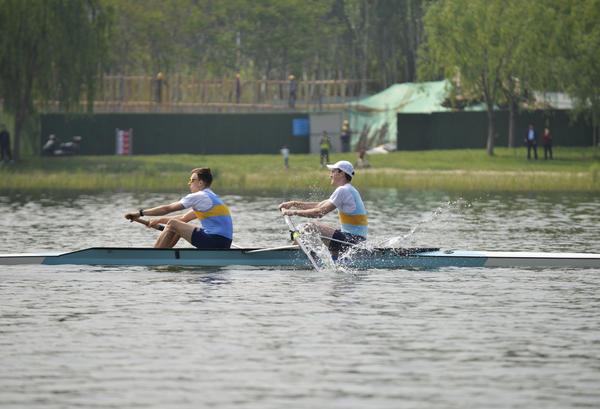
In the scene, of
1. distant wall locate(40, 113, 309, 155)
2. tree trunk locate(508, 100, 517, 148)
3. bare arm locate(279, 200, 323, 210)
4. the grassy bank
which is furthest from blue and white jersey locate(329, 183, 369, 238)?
distant wall locate(40, 113, 309, 155)

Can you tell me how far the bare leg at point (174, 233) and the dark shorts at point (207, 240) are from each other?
0.30ft

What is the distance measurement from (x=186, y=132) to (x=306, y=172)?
15.2m

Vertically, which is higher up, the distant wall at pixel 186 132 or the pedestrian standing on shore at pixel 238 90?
the pedestrian standing on shore at pixel 238 90

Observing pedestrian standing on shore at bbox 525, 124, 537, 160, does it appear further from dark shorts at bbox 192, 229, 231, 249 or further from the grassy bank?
dark shorts at bbox 192, 229, 231, 249

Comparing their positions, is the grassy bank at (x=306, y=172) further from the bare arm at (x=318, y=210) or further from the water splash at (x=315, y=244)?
the bare arm at (x=318, y=210)

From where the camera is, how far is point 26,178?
53344 mm

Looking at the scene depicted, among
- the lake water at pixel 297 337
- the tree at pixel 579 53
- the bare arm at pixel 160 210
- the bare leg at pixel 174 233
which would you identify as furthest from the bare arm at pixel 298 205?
the tree at pixel 579 53

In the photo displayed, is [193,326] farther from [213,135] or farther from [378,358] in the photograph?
[213,135]

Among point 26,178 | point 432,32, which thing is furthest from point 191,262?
point 432,32

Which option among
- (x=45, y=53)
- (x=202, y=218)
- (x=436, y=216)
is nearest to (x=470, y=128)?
(x=45, y=53)

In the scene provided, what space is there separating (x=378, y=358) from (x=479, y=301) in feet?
16.5

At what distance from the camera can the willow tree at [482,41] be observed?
64.7 meters

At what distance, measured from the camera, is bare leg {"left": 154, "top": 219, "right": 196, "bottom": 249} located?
78.7 ft

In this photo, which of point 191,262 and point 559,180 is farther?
point 559,180
